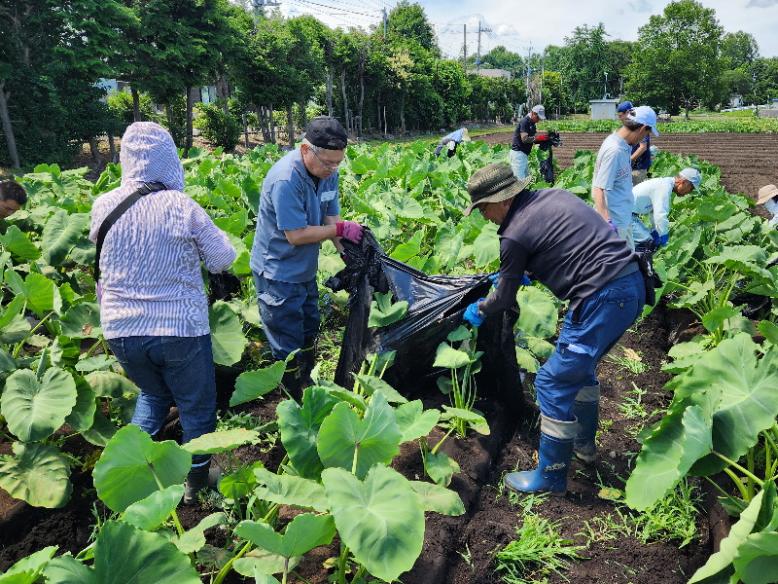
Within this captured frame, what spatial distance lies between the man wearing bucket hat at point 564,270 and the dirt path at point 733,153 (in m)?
11.3

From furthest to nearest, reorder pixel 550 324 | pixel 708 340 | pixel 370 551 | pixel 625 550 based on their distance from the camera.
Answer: pixel 708 340
pixel 550 324
pixel 625 550
pixel 370 551

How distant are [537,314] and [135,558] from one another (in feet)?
7.59

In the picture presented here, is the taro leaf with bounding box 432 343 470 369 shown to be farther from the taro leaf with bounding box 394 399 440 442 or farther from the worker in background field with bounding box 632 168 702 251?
the worker in background field with bounding box 632 168 702 251

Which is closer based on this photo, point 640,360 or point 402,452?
point 402,452

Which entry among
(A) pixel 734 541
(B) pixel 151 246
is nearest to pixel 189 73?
(B) pixel 151 246

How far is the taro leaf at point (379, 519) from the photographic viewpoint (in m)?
1.79

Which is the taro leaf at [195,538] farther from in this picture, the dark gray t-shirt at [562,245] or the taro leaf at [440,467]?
the dark gray t-shirt at [562,245]

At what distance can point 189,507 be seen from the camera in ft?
9.20

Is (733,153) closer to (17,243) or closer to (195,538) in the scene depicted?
(17,243)

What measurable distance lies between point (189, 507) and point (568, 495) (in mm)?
1830

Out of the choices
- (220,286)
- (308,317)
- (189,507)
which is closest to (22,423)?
(189,507)

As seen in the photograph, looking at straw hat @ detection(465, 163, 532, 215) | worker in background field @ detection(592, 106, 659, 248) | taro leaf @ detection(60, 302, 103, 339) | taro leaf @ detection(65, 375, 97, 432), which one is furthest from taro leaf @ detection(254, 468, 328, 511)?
worker in background field @ detection(592, 106, 659, 248)

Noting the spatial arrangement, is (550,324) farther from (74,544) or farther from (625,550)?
(74,544)

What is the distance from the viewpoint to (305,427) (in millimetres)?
2434
